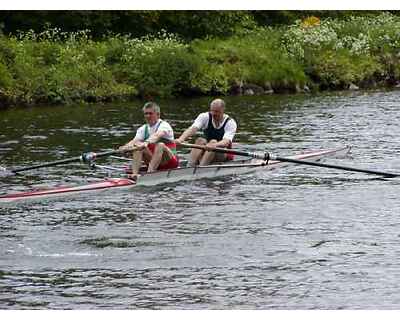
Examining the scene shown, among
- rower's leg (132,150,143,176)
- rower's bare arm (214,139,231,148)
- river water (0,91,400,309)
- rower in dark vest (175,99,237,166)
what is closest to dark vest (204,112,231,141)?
rower in dark vest (175,99,237,166)

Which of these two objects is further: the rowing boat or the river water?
the rowing boat

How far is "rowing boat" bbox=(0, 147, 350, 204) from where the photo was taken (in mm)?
17109

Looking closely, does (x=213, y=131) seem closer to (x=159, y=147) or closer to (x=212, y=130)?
(x=212, y=130)

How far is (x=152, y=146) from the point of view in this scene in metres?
18.8

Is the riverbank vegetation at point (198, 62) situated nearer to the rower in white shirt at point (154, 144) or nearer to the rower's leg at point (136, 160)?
the rower in white shirt at point (154, 144)

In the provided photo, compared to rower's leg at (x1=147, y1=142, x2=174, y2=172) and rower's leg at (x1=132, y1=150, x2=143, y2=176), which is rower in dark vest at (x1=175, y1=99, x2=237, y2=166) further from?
rower's leg at (x1=132, y1=150, x2=143, y2=176)

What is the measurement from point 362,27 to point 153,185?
36835 millimetres

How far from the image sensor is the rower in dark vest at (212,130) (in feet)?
64.6

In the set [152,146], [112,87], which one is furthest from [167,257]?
[112,87]

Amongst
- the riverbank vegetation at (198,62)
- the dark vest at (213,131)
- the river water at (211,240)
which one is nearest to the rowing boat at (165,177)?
the river water at (211,240)

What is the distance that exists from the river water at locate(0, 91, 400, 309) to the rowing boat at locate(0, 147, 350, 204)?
0.49ft

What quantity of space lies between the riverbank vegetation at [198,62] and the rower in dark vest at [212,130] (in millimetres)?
17651

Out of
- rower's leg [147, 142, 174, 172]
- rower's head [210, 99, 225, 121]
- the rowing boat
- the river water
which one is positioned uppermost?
rower's head [210, 99, 225, 121]

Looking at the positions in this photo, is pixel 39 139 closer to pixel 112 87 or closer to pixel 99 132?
pixel 99 132
